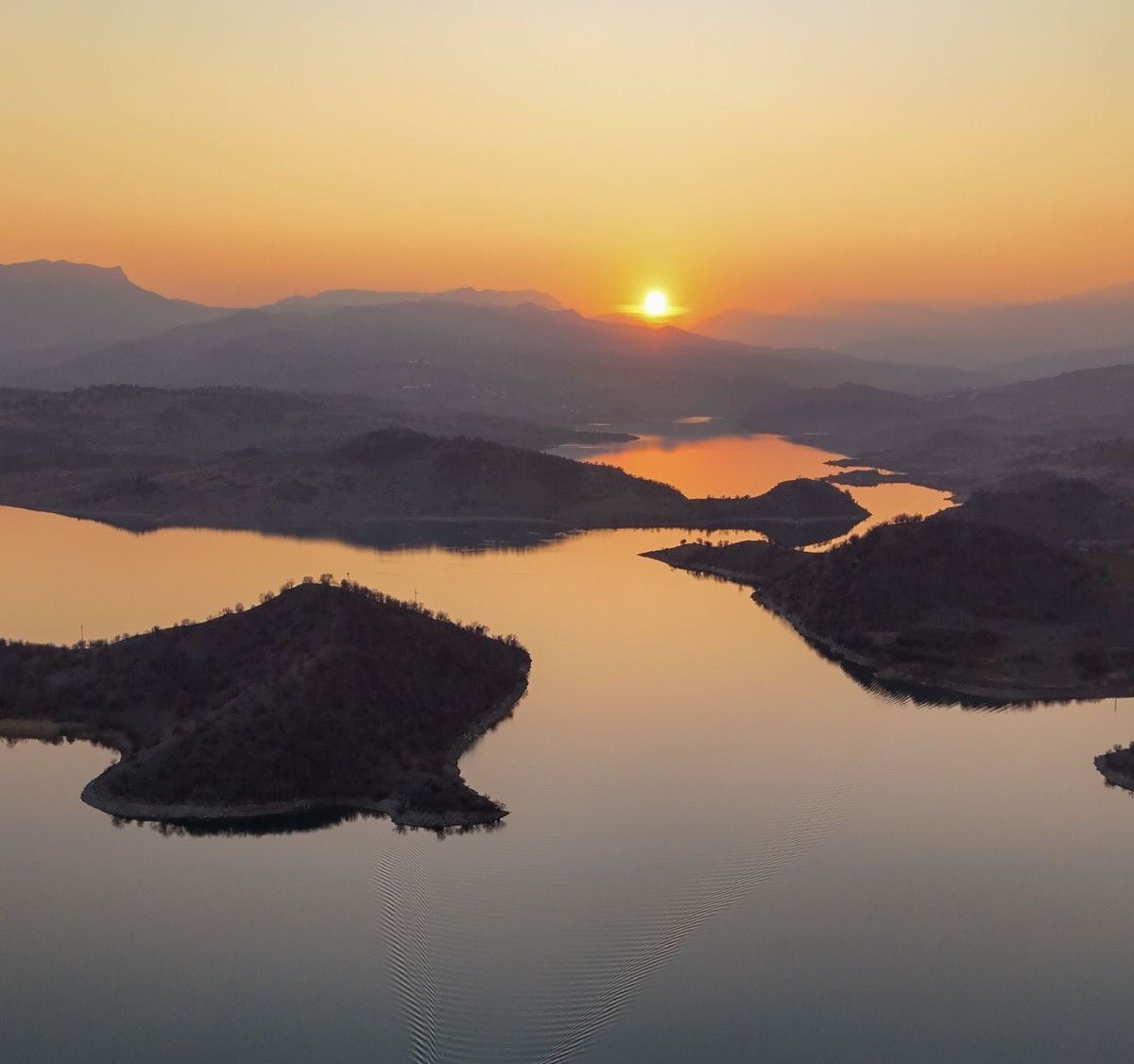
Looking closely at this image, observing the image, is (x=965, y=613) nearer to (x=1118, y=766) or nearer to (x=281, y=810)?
(x=1118, y=766)

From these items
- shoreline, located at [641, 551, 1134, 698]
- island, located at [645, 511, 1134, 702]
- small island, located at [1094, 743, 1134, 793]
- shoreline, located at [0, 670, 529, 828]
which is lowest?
shoreline, located at [0, 670, 529, 828]

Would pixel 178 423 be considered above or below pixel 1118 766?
above

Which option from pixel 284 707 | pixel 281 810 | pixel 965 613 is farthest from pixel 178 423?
pixel 281 810

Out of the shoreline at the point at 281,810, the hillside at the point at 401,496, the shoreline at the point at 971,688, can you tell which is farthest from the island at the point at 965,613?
the hillside at the point at 401,496

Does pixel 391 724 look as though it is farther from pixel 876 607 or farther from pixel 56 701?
pixel 876 607

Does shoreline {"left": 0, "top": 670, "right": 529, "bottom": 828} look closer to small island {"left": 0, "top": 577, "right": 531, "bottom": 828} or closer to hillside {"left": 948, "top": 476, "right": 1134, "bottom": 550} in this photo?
small island {"left": 0, "top": 577, "right": 531, "bottom": 828}

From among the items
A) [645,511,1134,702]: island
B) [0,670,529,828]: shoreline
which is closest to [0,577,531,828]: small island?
[0,670,529,828]: shoreline
